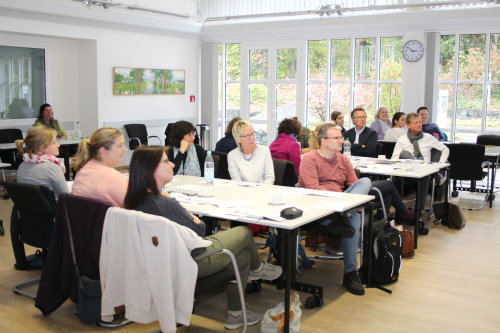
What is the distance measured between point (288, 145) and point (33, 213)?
295 centimetres

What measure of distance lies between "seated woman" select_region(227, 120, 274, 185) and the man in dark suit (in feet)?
9.09

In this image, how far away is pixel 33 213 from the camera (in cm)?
439

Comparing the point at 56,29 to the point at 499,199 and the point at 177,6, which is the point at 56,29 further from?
the point at 499,199

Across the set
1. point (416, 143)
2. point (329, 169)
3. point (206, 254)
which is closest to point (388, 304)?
point (329, 169)

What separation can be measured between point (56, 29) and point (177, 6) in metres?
3.13

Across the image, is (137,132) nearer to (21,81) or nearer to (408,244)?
(21,81)

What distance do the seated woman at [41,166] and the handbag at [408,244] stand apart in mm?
2959

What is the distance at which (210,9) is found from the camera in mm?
12930

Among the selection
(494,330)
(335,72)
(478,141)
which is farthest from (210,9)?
(494,330)

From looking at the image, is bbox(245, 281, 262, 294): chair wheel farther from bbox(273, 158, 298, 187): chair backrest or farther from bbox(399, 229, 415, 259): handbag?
bbox(399, 229, 415, 259): handbag

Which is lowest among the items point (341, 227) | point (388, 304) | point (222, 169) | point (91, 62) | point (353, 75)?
point (388, 304)

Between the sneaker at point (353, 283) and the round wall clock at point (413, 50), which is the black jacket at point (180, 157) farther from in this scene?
the round wall clock at point (413, 50)

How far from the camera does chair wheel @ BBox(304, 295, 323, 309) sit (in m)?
4.14

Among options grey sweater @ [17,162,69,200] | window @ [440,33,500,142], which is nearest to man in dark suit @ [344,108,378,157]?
window @ [440,33,500,142]
